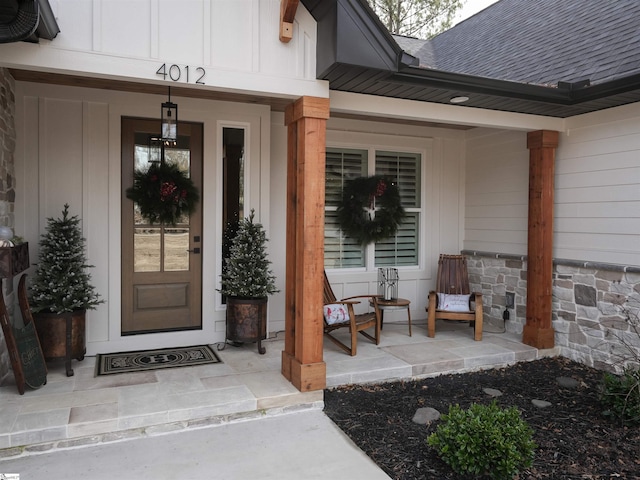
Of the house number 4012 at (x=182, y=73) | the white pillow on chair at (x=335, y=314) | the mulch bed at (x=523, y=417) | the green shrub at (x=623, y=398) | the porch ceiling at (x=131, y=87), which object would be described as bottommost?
the mulch bed at (x=523, y=417)

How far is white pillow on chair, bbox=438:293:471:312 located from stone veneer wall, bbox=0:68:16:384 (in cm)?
421

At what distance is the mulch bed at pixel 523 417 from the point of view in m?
2.89

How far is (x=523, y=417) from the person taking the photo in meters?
3.58

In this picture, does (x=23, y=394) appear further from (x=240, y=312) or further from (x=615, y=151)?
(x=615, y=151)

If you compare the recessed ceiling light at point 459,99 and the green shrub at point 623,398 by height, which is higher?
the recessed ceiling light at point 459,99

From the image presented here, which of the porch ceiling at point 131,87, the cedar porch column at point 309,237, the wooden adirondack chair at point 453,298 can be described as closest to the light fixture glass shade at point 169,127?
the porch ceiling at point 131,87

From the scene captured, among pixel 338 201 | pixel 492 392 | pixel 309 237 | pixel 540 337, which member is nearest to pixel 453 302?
pixel 540 337

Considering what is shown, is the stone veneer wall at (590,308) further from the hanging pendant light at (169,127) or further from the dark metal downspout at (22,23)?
the dark metal downspout at (22,23)

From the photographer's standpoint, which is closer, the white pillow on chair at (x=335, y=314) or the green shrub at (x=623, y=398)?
the green shrub at (x=623, y=398)

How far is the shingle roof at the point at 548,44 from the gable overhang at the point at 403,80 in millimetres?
238

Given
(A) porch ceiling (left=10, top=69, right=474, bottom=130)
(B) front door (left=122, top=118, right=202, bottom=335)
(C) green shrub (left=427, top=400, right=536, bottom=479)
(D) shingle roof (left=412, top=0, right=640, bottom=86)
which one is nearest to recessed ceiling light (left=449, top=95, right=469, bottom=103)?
(D) shingle roof (left=412, top=0, right=640, bottom=86)

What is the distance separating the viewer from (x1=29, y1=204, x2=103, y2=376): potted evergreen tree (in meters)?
3.79

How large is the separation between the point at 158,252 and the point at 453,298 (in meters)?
3.31

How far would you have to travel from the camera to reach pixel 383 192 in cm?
579
